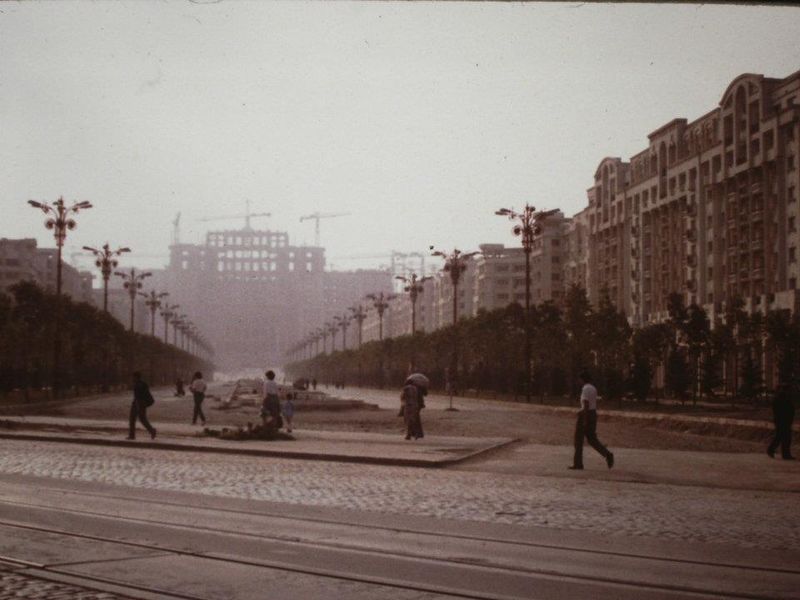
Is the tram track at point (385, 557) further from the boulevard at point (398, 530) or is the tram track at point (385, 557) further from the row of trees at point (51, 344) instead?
the row of trees at point (51, 344)

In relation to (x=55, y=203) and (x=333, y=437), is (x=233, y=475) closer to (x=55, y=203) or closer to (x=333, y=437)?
(x=333, y=437)

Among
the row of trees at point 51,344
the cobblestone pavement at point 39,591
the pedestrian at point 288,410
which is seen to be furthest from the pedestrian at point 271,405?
the row of trees at point 51,344

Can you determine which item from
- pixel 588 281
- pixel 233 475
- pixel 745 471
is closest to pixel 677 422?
pixel 745 471

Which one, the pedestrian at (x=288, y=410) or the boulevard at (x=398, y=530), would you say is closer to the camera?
the boulevard at (x=398, y=530)

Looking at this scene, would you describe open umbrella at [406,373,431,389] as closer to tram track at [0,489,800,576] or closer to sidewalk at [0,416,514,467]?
sidewalk at [0,416,514,467]

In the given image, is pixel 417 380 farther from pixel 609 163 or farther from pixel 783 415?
pixel 609 163

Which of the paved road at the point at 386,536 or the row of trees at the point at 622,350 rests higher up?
the row of trees at the point at 622,350

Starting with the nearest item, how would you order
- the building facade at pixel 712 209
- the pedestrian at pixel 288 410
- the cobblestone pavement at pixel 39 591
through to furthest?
the cobblestone pavement at pixel 39 591 < the pedestrian at pixel 288 410 < the building facade at pixel 712 209
